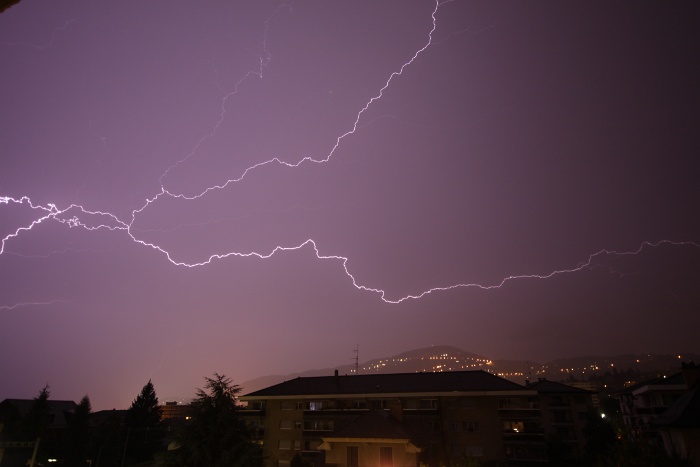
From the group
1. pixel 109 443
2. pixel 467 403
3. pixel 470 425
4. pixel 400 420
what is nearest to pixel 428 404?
pixel 467 403

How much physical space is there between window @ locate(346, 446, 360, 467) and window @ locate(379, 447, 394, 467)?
4.16 feet

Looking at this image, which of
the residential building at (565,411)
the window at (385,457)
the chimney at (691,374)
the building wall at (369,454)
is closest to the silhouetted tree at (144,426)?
the building wall at (369,454)

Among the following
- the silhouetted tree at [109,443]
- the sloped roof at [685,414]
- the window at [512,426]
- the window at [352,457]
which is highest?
the sloped roof at [685,414]

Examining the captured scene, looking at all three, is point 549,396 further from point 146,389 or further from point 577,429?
point 146,389

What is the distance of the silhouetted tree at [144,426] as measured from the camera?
4066cm

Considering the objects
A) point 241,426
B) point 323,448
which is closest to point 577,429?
point 323,448

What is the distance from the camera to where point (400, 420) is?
2316cm

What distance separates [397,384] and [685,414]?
721 inches

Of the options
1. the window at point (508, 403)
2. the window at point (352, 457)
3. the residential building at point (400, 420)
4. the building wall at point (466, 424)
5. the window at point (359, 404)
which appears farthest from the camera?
the window at point (359, 404)

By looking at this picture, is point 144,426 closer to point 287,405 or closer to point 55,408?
point 55,408

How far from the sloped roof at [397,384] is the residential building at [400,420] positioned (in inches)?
2.9

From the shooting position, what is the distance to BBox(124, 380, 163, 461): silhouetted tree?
133 ft

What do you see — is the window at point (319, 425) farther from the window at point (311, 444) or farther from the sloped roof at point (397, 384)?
the sloped roof at point (397, 384)

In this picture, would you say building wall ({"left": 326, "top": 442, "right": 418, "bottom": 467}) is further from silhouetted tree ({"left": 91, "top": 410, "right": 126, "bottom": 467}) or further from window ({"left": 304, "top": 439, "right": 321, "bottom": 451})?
silhouetted tree ({"left": 91, "top": 410, "right": 126, "bottom": 467})
